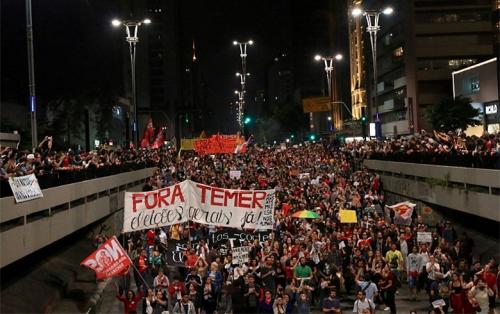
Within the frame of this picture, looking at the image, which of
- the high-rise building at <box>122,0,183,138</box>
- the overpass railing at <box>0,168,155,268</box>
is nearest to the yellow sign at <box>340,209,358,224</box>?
the overpass railing at <box>0,168,155,268</box>

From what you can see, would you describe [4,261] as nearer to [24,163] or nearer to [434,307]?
[24,163]

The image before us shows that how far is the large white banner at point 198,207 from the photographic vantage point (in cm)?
1586

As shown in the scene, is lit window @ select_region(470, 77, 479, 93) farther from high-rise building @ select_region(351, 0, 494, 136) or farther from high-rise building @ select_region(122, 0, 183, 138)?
high-rise building @ select_region(122, 0, 183, 138)

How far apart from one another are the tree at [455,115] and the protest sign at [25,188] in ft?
156

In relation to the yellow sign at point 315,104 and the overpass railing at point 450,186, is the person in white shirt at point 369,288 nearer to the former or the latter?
the overpass railing at point 450,186

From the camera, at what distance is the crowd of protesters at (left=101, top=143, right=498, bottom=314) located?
14.6 m

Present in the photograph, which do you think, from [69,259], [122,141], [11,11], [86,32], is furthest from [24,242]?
[122,141]

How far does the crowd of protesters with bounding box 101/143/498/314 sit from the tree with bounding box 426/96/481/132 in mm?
37885

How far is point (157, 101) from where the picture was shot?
171m

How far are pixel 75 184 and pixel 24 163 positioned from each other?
16.1 ft

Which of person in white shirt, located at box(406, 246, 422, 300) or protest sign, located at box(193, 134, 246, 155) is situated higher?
protest sign, located at box(193, 134, 246, 155)

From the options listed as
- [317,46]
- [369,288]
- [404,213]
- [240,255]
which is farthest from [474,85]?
[317,46]

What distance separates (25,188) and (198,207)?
13.6ft

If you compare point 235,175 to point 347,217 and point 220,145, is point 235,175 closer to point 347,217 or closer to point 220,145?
point 220,145
